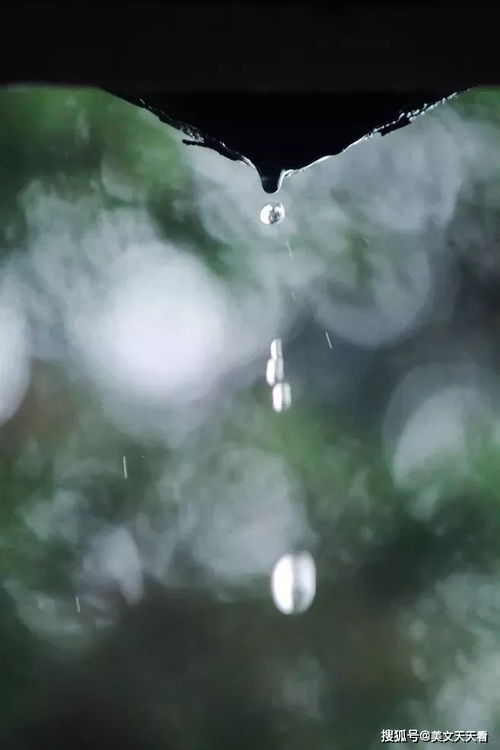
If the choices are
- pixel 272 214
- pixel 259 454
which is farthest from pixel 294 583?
pixel 272 214

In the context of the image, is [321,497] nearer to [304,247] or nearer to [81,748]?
[304,247]

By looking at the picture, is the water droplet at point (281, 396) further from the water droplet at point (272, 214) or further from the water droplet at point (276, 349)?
the water droplet at point (272, 214)

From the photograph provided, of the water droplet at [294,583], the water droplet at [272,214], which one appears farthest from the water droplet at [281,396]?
the water droplet at [272,214]

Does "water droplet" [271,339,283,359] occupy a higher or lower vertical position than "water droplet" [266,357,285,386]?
higher

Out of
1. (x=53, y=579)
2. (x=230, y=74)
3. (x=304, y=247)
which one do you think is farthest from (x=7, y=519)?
(x=230, y=74)

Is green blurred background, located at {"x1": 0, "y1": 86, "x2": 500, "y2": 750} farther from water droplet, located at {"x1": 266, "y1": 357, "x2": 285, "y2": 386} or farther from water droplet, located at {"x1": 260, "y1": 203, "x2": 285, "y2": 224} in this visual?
water droplet, located at {"x1": 260, "y1": 203, "x2": 285, "y2": 224}

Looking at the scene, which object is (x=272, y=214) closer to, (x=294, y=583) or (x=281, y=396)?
(x=281, y=396)

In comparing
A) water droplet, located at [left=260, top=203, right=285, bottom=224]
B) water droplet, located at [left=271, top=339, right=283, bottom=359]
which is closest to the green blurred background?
water droplet, located at [left=271, top=339, right=283, bottom=359]
